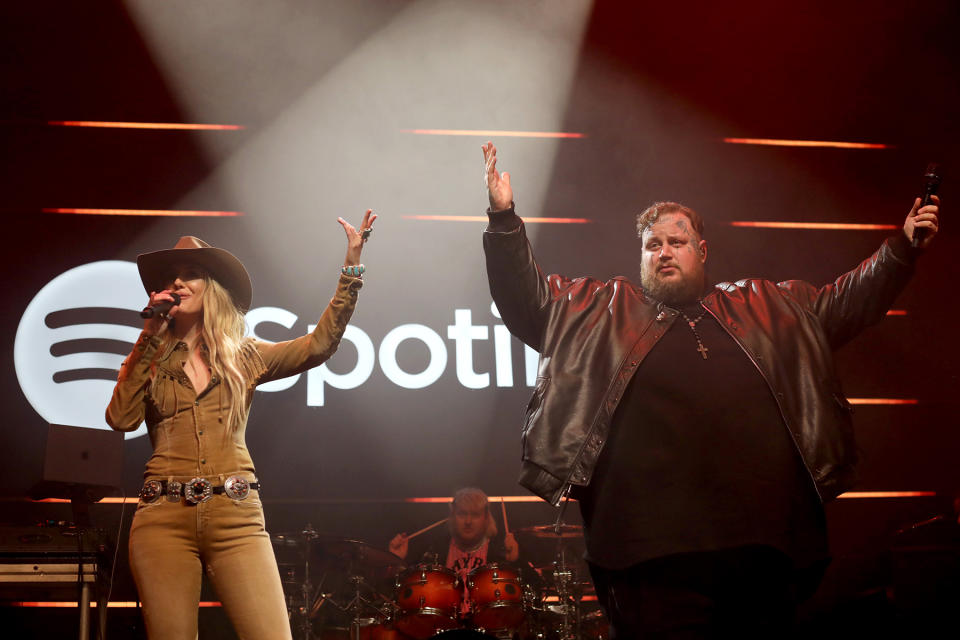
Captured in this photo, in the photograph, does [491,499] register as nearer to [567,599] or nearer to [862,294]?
[567,599]

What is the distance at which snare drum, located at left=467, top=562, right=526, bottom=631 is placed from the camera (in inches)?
186

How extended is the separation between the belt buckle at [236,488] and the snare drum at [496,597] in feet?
8.04

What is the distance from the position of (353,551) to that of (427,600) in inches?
19.4

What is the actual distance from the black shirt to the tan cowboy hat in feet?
4.91

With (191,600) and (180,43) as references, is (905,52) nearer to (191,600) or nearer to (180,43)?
(180,43)

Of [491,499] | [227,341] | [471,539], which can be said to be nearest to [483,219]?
[491,499]

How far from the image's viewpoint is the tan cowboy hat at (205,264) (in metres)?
3.11

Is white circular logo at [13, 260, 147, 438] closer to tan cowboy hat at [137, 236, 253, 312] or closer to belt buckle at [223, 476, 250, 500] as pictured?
tan cowboy hat at [137, 236, 253, 312]

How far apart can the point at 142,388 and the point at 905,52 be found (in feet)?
18.9

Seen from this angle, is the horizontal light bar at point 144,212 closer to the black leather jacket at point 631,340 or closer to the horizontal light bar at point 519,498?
the horizontal light bar at point 519,498

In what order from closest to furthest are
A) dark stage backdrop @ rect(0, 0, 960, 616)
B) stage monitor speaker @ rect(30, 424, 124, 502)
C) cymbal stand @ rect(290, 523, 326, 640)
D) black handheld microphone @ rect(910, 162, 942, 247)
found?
black handheld microphone @ rect(910, 162, 942, 247)
stage monitor speaker @ rect(30, 424, 124, 502)
cymbal stand @ rect(290, 523, 326, 640)
dark stage backdrop @ rect(0, 0, 960, 616)

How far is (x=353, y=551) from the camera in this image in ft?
15.8

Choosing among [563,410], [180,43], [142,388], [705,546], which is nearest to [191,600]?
[142,388]

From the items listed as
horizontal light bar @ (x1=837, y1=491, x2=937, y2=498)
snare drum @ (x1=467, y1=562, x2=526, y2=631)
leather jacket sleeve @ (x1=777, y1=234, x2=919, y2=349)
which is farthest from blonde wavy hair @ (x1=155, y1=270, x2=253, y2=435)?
horizontal light bar @ (x1=837, y1=491, x2=937, y2=498)
